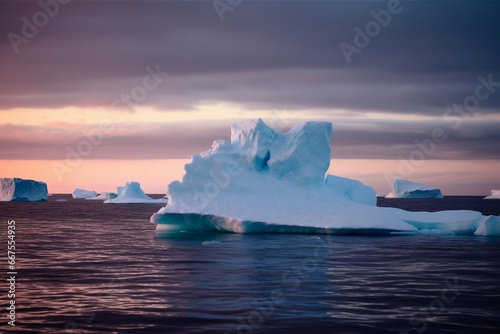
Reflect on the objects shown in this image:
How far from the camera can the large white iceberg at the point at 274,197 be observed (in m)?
26.5

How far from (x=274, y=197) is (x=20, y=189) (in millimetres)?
64047

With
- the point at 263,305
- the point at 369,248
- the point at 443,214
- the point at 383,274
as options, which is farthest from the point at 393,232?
the point at 263,305

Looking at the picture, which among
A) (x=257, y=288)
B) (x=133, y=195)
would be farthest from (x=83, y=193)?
(x=257, y=288)

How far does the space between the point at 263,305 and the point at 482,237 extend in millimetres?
19427

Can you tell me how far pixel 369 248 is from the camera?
22.0 metres

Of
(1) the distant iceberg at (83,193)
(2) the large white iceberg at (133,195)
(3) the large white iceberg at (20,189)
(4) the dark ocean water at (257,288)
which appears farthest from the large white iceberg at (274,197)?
(1) the distant iceberg at (83,193)

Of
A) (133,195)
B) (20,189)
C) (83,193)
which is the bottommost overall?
(83,193)

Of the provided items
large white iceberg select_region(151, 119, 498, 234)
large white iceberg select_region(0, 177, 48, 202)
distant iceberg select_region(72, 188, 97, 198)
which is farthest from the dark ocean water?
distant iceberg select_region(72, 188, 97, 198)

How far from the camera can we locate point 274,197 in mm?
28141

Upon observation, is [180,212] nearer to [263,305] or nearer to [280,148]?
[280,148]

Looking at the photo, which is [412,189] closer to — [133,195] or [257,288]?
[133,195]

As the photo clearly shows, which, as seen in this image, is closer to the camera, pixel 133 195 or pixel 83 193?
pixel 133 195

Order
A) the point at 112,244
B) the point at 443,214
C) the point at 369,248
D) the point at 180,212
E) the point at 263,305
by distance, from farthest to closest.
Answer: the point at 443,214 → the point at 180,212 → the point at 112,244 → the point at 369,248 → the point at 263,305

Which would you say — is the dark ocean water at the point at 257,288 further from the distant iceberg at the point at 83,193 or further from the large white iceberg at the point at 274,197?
the distant iceberg at the point at 83,193
